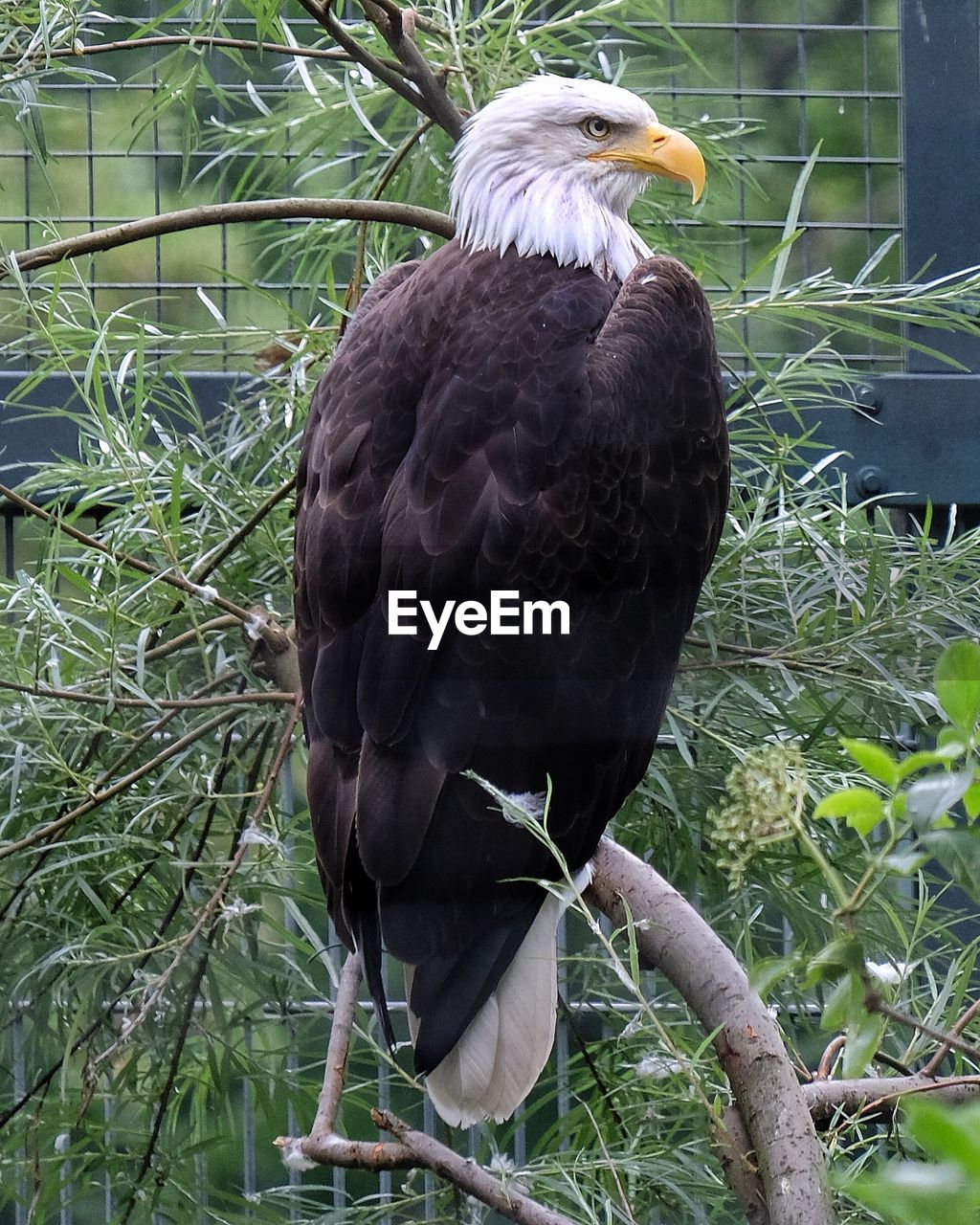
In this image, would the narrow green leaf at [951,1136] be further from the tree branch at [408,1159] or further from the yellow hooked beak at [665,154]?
the yellow hooked beak at [665,154]

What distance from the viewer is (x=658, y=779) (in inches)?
43.6

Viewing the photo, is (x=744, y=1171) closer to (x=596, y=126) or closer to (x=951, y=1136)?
(x=951, y=1136)

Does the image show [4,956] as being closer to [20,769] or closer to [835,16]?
[20,769]

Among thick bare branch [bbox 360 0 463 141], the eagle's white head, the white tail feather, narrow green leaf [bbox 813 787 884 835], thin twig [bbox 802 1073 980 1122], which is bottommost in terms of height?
the white tail feather

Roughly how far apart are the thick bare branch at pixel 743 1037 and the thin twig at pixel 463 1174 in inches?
4.4

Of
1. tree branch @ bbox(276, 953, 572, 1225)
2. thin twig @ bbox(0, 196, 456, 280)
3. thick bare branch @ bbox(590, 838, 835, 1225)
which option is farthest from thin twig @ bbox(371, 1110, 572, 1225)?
thin twig @ bbox(0, 196, 456, 280)

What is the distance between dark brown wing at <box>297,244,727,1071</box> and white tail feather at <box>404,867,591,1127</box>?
0.03 meters

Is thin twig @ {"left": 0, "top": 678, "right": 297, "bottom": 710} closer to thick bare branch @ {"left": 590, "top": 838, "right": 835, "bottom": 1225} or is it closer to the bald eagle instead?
the bald eagle

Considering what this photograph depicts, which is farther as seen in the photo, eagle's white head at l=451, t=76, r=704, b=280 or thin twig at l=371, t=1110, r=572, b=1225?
eagle's white head at l=451, t=76, r=704, b=280

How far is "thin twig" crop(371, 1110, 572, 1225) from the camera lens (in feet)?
2.39

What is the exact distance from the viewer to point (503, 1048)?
3.07ft

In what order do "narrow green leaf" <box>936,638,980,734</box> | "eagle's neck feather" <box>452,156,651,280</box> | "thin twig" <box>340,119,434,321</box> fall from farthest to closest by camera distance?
"thin twig" <box>340,119,434,321</box>
"eagle's neck feather" <box>452,156,651,280</box>
"narrow green leaf" <box>936,638,980,734</box>

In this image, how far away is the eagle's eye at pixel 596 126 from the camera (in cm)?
114

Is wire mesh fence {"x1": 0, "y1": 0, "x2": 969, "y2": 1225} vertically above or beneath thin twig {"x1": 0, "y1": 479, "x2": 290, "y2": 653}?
above
